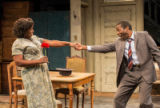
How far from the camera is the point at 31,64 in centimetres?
329

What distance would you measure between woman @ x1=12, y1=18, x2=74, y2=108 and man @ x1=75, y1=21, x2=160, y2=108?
1.21 metres

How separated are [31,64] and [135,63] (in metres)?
1.53

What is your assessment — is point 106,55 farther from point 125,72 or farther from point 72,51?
point 125,72

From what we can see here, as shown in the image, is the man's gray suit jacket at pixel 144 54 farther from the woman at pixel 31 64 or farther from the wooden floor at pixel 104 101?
the wooden floor at pixel 104 101

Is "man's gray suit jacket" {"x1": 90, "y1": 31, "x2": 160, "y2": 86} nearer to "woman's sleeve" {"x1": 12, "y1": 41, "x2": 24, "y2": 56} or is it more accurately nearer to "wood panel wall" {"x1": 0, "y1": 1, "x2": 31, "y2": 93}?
"woman's sleeve" {"x1": 12, "y1": 41, "x2": 24, "y2": 56}

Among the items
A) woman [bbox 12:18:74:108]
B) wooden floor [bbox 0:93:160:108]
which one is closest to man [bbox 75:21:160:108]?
woman [bbox 12:18:74:108]

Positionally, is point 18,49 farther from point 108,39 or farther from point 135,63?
point 108,39

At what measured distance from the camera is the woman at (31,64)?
3291 mm

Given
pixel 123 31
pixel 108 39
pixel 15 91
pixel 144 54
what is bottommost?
pixel 15 91

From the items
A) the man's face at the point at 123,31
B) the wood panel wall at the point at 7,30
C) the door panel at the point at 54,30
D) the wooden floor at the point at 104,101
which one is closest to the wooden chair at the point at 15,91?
the wooden floor at the point at 104,101

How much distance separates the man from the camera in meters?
4.09

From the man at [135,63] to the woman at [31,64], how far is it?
1.21 meters

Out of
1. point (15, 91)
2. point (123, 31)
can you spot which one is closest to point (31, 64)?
point (123, 31)

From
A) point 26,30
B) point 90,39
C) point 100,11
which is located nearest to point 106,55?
point 90,39
